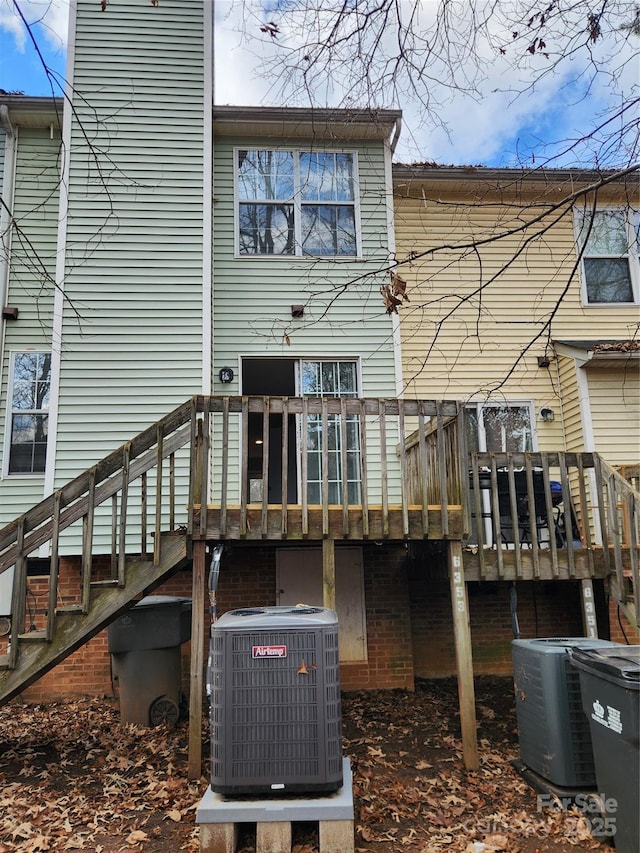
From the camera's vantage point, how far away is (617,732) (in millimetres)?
3225

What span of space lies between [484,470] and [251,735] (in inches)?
168

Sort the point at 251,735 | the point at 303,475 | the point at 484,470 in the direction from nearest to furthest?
the point at 251,735 → the point at 303,475 → the point at 484,470

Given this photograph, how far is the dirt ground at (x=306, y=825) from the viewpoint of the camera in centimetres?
363

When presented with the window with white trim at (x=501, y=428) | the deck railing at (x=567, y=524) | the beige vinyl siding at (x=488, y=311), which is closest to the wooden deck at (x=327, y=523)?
the deck railing at (x=567, y=524)

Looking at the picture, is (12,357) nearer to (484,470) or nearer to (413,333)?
(413,333)

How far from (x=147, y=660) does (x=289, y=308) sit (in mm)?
4640

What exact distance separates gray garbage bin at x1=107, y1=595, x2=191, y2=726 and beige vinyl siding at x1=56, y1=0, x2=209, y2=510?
2072mm

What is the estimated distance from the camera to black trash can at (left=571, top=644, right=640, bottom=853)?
10.1ft

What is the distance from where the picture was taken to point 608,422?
8.18 m

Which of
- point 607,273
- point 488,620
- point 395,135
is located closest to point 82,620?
point 488,620

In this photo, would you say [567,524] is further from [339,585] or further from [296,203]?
[296,203]

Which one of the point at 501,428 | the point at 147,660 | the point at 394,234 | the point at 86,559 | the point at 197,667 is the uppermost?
the point at 394,234

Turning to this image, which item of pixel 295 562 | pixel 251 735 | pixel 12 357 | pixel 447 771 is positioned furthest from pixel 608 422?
pixel 12 357

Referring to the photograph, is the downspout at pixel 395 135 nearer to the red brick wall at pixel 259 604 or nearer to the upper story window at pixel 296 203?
the upper story window at pixel 296 203
